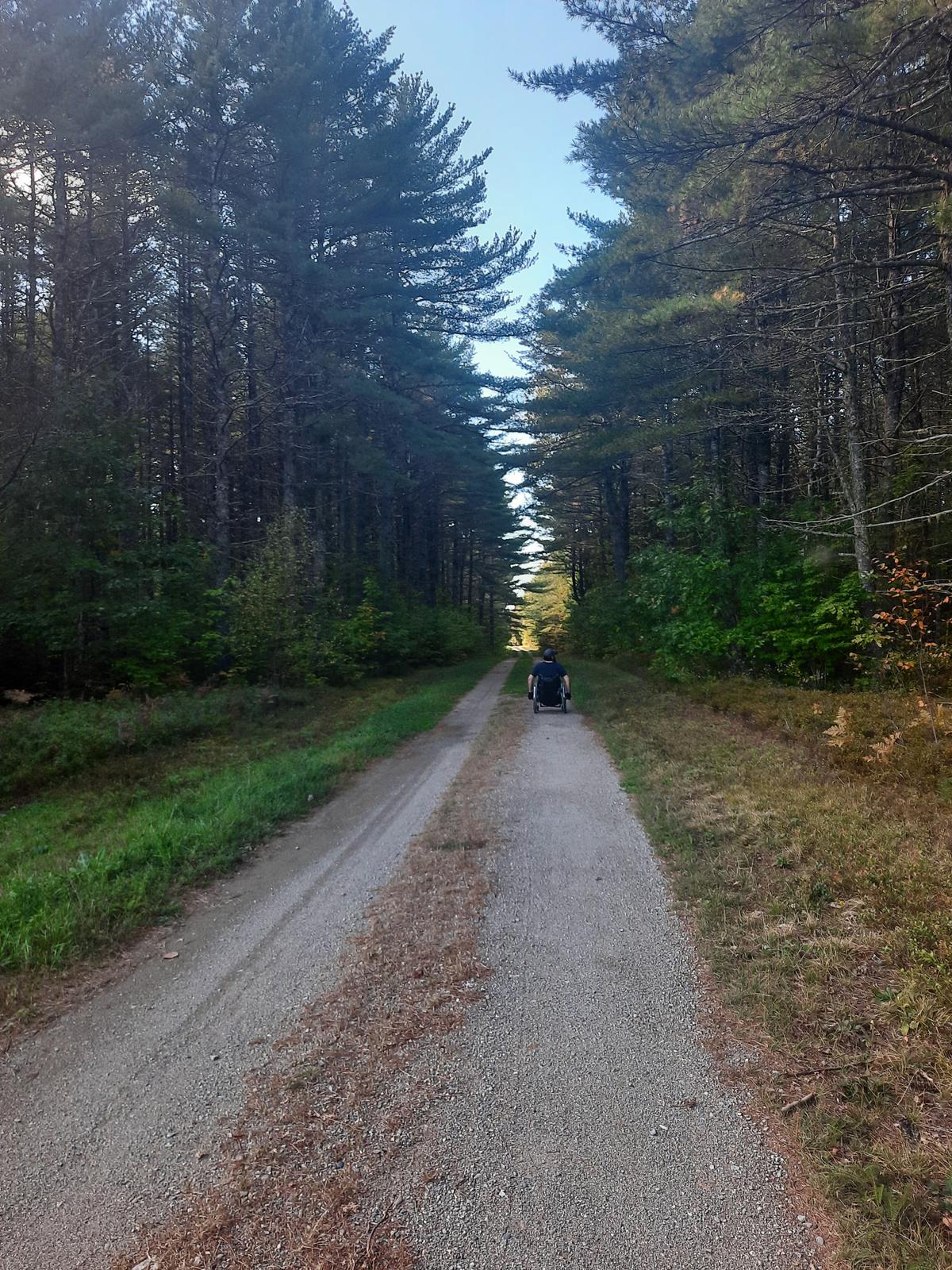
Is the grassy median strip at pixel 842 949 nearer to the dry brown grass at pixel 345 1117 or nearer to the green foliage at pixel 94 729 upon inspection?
the dry brown grass at pixel 345 1117

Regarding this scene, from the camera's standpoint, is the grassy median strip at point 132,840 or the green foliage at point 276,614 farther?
the green foliage at point 276,614

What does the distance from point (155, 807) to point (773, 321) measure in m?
16.5

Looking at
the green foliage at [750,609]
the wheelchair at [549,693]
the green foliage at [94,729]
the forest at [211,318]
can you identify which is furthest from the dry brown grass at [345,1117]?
the forest at [211,318]

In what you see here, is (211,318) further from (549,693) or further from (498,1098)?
(498,1098)

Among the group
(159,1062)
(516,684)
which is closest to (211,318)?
(516,684)

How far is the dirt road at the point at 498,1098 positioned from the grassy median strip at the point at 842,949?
26cm

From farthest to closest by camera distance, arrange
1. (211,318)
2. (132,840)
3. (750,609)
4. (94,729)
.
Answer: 1. (211,318)
2. (750,609)
3. (94,729)
4. (132,840)

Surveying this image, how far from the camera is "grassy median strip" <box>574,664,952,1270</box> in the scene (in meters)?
2.36

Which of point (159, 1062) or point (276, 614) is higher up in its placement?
A: point (276, 614)

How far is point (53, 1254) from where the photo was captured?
7.30 feet

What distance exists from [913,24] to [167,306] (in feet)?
69.9

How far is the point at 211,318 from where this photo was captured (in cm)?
1709

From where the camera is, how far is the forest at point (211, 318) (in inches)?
488

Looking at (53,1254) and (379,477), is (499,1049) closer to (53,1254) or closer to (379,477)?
(53,1254)
